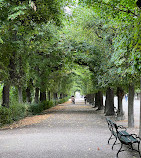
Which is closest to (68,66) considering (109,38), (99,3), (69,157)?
(109,38)

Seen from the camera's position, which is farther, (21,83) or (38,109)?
(38,109)

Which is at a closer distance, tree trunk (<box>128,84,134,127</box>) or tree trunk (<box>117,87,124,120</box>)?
tree trunk (<box>128,84,134,127</box>)

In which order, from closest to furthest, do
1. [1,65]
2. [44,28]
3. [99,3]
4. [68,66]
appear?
[99,3] < [1,65] < [44,28] < [68,66]

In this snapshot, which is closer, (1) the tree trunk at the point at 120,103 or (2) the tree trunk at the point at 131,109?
(2) the tree trunk at the point at 131,109

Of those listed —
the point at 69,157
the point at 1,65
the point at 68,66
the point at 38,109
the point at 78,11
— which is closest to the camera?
the point at 69,157

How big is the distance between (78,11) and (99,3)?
1119cm

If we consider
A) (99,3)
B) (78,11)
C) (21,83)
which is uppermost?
(78,11)

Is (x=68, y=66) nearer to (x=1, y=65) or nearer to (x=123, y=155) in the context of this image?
(x=1, y=65)

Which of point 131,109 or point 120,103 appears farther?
point 120,103

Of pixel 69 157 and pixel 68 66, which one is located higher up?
pixel 68 66

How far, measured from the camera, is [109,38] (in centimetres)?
1325

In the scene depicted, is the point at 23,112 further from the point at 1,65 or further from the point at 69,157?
the point at 69,157

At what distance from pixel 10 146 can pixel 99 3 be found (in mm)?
5306

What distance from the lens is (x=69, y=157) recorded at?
5.99 meters
